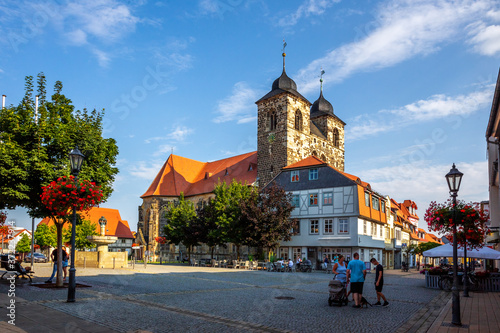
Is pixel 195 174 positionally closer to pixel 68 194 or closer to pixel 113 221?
pixel 113 221

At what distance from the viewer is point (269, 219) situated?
39.0m

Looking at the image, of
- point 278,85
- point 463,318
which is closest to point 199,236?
point 278,85

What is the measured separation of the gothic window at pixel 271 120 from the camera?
5769 cm

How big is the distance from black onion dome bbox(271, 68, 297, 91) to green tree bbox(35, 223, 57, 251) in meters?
36.9

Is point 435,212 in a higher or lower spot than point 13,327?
higher

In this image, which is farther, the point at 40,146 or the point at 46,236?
the point at 46,236

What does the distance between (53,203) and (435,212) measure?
13012 mm

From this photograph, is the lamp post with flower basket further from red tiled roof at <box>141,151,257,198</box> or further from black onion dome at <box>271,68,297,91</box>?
red tiled roof at <box>141,151,257,198</box>

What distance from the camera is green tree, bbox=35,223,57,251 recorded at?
5950 centimetres

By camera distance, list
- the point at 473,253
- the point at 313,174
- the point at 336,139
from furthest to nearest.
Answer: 1. the point at 336,139
2. the point at 313,174
3. the point at 473,253

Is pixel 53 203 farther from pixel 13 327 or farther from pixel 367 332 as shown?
pixel 367 332

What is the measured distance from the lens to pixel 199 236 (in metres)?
46.8

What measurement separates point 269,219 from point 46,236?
36859mm

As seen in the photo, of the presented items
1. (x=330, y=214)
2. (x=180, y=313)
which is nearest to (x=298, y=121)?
(x=330, y=214)
